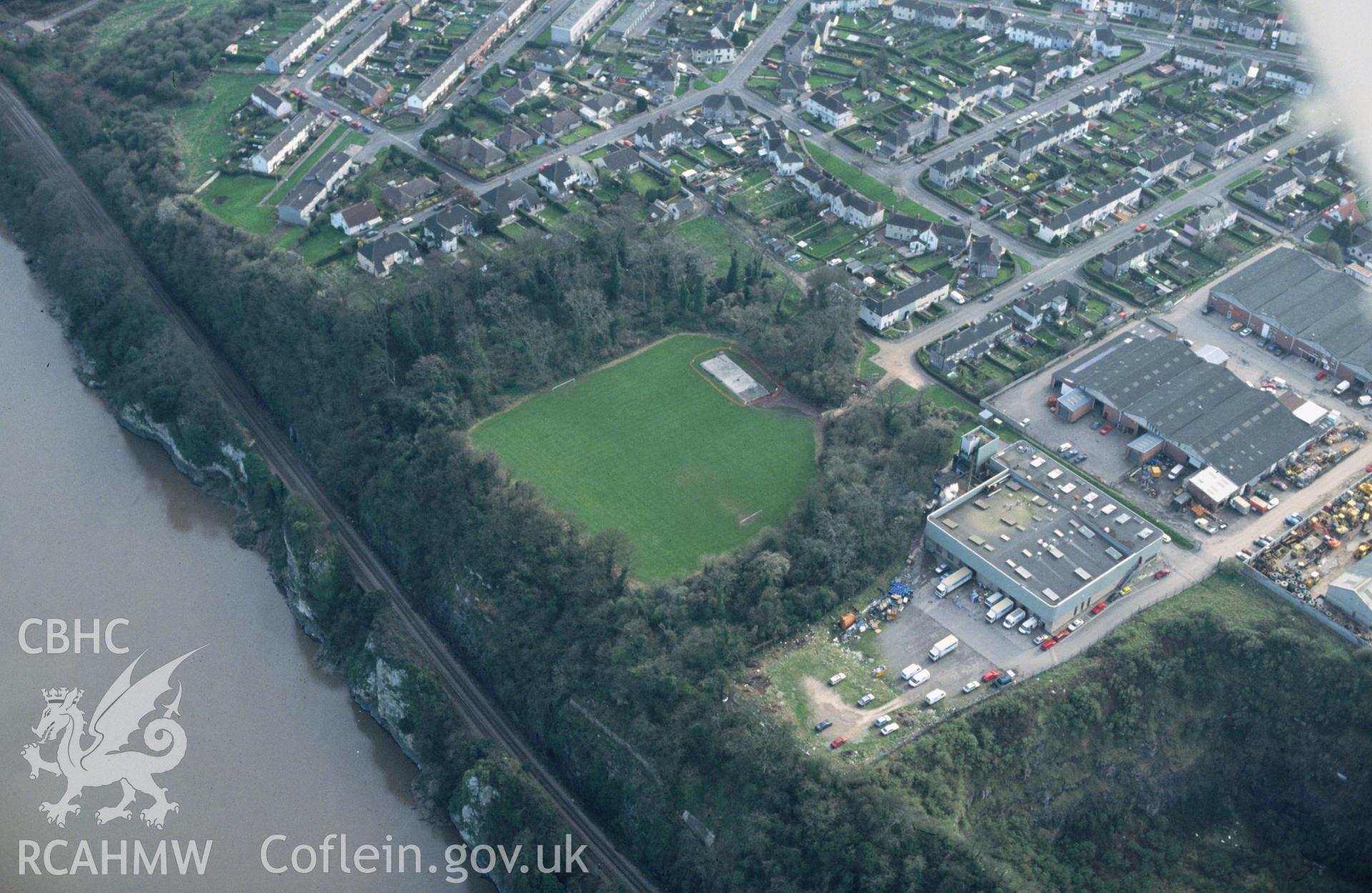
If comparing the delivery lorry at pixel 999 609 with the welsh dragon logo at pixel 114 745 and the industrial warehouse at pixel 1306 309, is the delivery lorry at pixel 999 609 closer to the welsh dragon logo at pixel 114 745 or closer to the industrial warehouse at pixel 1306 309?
the industrial warehouse at pixel 1306 309

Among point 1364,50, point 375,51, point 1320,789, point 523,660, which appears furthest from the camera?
point 375,51

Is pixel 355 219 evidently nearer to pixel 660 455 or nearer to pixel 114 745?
pixel 660 455

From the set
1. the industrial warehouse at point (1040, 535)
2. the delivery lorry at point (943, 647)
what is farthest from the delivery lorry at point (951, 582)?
the delivery lorry at point (943, 647)

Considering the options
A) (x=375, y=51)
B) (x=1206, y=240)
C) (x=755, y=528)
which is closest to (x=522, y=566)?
(x=755, y=528)

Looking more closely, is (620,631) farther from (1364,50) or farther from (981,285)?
(1364,50)

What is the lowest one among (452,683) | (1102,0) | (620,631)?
(452,683)

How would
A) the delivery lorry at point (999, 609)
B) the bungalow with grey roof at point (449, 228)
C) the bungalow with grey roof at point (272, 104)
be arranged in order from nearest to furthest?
the delivery lorry at point (999, 609) → the bungalow with grey roof at point (449, 228) → the bungalow with grey roof at point (272, 104)
